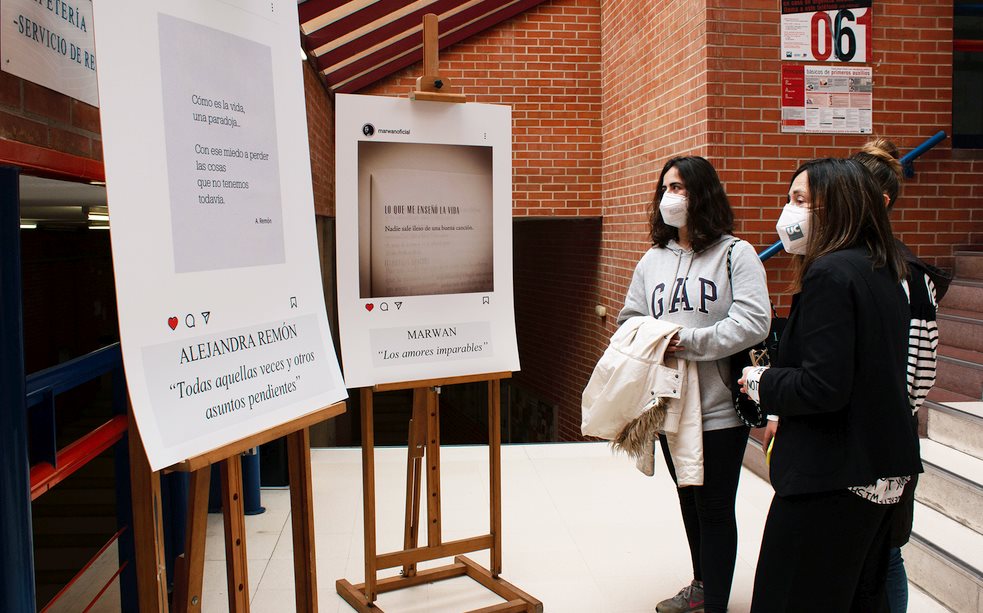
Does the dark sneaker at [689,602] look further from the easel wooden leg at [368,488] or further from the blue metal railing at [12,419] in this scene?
the blue metal railing at [12,419]

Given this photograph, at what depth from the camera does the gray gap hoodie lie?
224 cm

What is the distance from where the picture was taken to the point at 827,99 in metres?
4.34

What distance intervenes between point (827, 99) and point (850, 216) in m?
3.06

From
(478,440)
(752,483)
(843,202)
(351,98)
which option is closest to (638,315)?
(843,202)

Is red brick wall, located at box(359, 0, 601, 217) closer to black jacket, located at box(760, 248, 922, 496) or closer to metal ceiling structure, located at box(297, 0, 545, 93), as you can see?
metal ceiling structure, located at box(297, 0, 545, 93)

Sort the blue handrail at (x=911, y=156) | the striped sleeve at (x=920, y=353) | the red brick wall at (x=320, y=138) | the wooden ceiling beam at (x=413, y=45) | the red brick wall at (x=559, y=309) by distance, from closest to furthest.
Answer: the striped sleeve at (x=920, y=353)
the blue handrail at (x=911, y=156)
the red brick wall at (x=320, y=138)
the wooden ceiling beam at (x=413, y=45)
the red brick wall at (x=559, y=309)

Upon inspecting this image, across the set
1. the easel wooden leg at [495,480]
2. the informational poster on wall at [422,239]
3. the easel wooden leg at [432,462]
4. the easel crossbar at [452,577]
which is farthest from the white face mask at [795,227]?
the easel crossbar at [452,577]

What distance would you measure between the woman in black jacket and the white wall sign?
5.34 ft

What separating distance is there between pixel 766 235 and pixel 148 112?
364 centimetres

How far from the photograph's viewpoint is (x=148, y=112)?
142 centimetres

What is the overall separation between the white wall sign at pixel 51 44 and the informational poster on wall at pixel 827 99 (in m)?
3.55

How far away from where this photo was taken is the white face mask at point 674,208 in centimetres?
236

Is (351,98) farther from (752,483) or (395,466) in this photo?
→ (752,483)

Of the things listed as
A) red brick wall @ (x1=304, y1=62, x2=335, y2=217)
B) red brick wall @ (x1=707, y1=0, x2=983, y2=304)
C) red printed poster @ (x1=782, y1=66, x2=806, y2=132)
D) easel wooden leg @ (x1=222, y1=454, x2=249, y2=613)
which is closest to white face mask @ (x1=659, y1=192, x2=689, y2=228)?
easel wooden leg @ (x1=222, y1=454, x2=249, y2=613)
